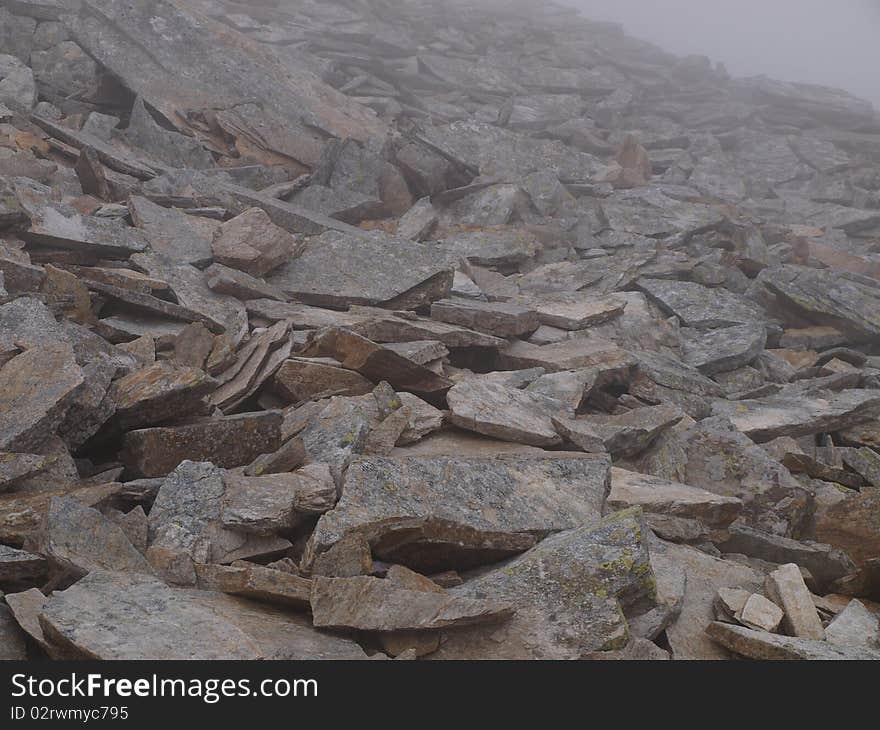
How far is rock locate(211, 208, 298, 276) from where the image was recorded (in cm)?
1184

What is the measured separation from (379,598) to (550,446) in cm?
350

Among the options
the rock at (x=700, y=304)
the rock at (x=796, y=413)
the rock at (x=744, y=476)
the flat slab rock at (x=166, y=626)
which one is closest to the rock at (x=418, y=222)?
the rock at (x=700, y=304)

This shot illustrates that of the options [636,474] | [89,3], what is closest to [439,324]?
[636,474]

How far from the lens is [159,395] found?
6816 millimetres

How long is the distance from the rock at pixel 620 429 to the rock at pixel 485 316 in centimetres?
227

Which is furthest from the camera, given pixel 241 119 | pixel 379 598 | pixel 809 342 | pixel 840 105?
pixel 840 105

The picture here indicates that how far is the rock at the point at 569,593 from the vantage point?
4.98m

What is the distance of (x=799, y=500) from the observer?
346 inches

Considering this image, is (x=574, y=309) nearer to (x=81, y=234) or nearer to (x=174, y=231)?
(x=174, y=231)

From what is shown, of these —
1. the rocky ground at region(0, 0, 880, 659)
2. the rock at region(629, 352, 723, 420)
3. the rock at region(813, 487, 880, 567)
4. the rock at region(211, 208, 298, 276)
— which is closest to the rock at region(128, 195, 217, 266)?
the rocky ground at region(0, 0, 880, 659)

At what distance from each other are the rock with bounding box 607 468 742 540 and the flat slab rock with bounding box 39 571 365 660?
358cm

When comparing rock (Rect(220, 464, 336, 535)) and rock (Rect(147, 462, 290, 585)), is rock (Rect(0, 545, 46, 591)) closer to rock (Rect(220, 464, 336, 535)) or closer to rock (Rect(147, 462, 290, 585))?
rock (Rect(147, 462, 290, 585))
